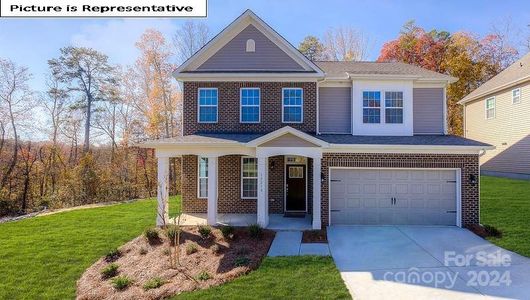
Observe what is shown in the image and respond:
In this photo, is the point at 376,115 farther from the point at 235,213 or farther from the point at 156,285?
the point at 156,285

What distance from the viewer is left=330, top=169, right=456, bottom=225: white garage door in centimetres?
1170

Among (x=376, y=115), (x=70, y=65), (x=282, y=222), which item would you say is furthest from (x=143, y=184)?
(x=376, y=115)

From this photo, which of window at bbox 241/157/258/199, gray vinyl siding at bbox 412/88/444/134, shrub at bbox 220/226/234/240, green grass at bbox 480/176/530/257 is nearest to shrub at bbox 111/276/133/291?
shrub at bbox 220/226/234/240

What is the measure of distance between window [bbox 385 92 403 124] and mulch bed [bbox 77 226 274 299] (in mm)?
7168

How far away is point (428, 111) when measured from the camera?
46.2 feet

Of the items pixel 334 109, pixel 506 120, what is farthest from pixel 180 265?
pixel 506 120

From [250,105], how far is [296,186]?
3.89m

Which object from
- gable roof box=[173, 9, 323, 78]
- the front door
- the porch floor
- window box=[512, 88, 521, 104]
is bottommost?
the porch floor

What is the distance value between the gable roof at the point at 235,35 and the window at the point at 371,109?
2.48m

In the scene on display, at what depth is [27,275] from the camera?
825 cm

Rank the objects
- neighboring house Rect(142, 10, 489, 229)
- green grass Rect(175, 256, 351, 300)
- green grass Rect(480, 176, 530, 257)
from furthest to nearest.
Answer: neighboring house Rect(142, 10, 489, 229), green grass Rect(480, 176, 530, 257), green grass Rect(175, 256, 351, 300)

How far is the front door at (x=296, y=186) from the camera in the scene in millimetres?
13328

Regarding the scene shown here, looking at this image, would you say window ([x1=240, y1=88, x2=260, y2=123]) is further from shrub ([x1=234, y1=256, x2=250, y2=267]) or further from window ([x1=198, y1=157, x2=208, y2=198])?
shrub ([x1=234, y1=256, x2=250, y2=267])

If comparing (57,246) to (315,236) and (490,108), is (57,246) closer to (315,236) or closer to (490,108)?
(315,236)
